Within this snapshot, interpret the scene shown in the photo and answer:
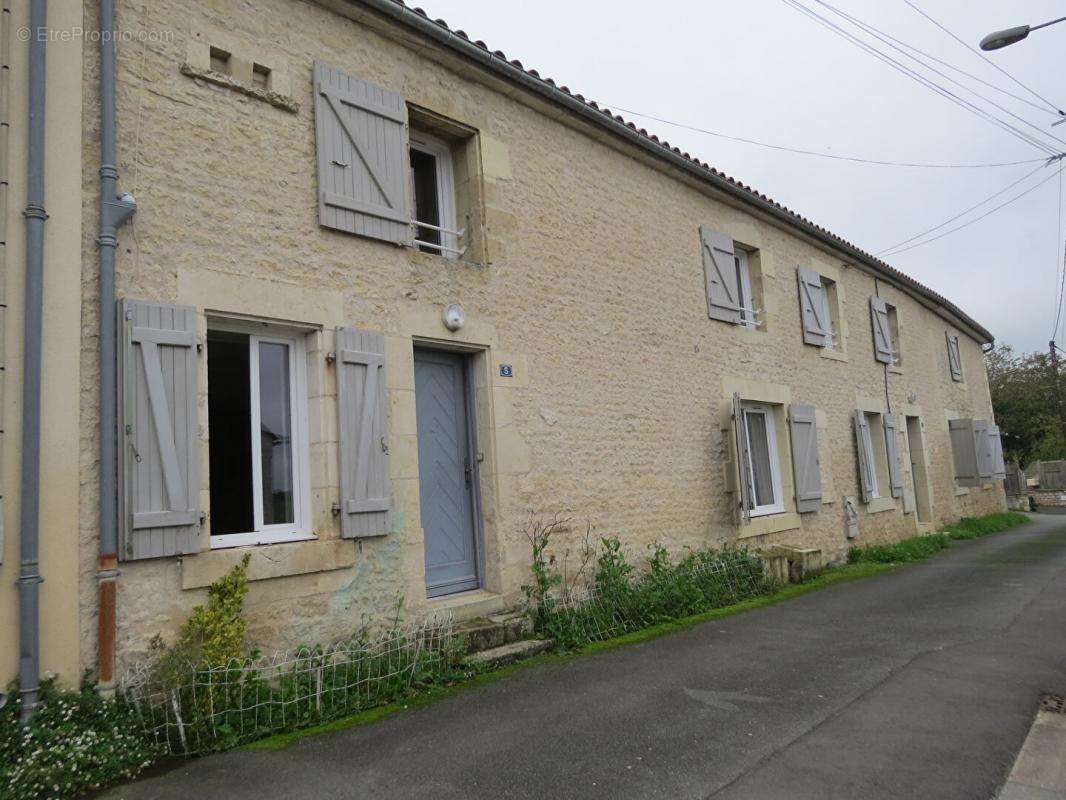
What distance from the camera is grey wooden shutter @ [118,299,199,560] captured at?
12.8 ft

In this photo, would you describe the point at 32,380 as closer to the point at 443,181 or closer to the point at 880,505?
the point at 443,181

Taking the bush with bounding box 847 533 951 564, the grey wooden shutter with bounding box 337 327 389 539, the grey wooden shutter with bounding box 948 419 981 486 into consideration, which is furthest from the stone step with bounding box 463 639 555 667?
the grey wooden shutter with bounding box 948 419 981 486

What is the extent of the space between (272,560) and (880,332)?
11.4 m

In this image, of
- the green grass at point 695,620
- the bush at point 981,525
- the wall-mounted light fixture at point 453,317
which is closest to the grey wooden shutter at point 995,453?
the bush at point 981,525

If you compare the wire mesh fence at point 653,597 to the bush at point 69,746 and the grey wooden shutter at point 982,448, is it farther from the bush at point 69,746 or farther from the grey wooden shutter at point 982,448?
the grey wooden shutter at point 982,448

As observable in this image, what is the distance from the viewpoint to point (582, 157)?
23.8 feet

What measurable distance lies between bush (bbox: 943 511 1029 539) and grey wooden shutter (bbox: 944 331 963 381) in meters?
3.16

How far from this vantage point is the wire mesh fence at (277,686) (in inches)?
146

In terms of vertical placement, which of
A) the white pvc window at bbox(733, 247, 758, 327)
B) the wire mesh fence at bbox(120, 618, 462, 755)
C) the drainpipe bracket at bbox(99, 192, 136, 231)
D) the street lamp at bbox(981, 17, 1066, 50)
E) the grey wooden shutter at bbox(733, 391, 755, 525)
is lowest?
the wire mesh fence at bbox(120, 618, 462, 755)

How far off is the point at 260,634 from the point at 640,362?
4509mm

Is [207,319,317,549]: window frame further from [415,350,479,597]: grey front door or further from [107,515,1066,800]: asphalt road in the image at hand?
[107,515,1066,800]: asphalt road

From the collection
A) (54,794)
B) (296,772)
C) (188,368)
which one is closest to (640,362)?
(188,368)

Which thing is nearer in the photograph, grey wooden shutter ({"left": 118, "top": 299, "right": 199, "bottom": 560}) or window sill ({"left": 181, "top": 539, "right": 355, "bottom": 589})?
grey wooden shutter ({"left": 118, "top": 299, "right": 199, "bottom": 560})

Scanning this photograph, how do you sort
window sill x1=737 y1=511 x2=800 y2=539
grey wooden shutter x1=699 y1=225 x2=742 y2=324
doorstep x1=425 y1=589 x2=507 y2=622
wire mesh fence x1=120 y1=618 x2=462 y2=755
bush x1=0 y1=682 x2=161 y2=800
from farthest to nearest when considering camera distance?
grey wooden shutter x1=699 y1=225 x2=742 y2=324 < window sill x1=737 y1=511 x2=800 y2=539 < doorstep x1=425 y1=589 x2=507 y2=622 < wire mesh fence x1=120 y1=618 x2=462 y2=755 < bush x1=0 y1=682 x2=161 y2=800
